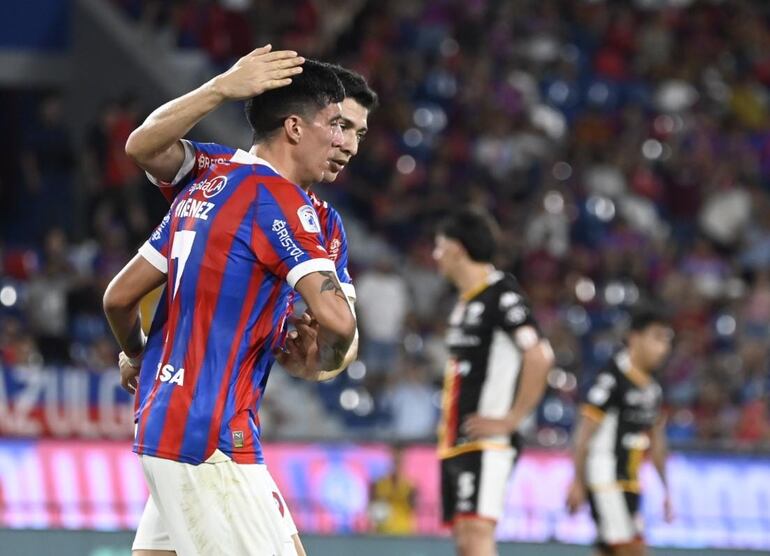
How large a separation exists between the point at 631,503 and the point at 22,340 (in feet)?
18.9

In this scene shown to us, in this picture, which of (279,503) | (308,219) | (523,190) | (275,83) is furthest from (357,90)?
(523,190)

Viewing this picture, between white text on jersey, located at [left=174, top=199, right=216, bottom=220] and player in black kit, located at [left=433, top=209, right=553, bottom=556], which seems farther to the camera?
player in black kit, located at [left=433, top=209, right=553, bottom=556]

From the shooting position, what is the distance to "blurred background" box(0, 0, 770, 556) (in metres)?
11.0

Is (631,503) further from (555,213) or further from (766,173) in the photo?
(766,173)

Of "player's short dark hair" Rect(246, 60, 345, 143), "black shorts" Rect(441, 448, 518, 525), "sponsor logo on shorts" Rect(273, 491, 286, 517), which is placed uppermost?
"player's short dark hair" Rect(246, 60, 345, 143)

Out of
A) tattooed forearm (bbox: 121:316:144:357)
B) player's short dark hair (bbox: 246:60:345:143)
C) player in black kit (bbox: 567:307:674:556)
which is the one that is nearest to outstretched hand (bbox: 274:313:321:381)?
tattooed forearm (bbox: 121:316:144:357)

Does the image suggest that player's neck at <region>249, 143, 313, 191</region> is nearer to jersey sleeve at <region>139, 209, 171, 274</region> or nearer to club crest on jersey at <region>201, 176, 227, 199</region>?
club crest on jersey at <region>201, 176, 227, 199</region>

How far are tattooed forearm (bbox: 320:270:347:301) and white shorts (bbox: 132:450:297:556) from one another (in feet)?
1.76

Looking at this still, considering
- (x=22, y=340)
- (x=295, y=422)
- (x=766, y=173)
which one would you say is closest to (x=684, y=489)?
(x=295, y=422)

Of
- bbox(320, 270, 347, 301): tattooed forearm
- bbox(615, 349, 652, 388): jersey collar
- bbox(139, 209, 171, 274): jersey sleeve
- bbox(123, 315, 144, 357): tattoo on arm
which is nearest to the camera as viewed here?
bbox(320, 270, 347, 301): tattooed forearm

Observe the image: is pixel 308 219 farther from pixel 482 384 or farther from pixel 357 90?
pixel 482 384

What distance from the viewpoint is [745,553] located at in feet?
30.9

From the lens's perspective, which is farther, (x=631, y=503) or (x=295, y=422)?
(x=295, y=422)

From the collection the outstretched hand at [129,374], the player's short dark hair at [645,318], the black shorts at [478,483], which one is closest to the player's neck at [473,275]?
the black shorts at [478,483]
